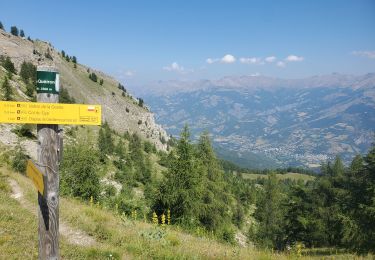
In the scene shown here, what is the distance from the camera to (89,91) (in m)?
96.2

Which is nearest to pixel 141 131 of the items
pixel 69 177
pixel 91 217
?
pixel 69 177

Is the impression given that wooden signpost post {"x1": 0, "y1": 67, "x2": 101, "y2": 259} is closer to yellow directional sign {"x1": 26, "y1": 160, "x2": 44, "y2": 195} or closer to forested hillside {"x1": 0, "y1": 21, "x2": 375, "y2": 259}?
yellow directional sign {"x1": 26, "y1": 160, "x2": 44, "y2": 195}

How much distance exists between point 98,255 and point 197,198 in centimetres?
2110

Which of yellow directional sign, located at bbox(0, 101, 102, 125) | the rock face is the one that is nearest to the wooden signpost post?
yellow directional sign, located at bbox(0, 101, 102, 125)

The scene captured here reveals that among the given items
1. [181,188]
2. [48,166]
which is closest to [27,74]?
[181,188]

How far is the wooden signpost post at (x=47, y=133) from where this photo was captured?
198 inches

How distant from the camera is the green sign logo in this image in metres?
5.00

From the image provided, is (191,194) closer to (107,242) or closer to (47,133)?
(107,242)

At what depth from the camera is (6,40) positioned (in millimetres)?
81062

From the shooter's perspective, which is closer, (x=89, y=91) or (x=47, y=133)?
(x=47, y=133)

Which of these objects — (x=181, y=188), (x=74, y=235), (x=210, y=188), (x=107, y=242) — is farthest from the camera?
(x=210, y=188)

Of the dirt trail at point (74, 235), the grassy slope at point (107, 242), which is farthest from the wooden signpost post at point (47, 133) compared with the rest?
the dirt trail at point (74, 235)

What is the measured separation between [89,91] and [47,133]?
3756 inches

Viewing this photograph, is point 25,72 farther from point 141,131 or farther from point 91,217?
point 91,217
